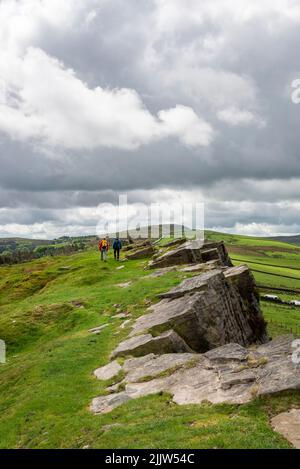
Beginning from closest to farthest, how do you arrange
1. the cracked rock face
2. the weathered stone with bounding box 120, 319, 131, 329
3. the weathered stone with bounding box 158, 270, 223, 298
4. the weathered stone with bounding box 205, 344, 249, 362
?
the cracked rock face < the weathered stone with bounding box 205, 344, 249, 362 < the weathered stone with bounding box 120, 319, 131, 329 < the weathered stone with bounding box 158, 270, 223, 298

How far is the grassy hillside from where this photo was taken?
14.4m

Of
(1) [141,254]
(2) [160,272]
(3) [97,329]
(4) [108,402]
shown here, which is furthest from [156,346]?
(1) [141,254]

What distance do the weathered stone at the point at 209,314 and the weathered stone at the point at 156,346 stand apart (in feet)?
7.30

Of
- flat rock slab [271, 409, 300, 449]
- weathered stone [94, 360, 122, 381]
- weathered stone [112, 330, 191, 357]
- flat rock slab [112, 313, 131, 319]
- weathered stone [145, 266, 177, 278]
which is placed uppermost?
weathered stone [145, 266, 177, 278]

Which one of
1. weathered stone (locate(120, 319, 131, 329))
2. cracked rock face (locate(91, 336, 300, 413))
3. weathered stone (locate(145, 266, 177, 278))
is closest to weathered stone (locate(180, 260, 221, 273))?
weathered stone (locate(145, 266, 177, 278))

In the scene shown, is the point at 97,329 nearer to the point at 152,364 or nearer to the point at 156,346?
the point at 156,346

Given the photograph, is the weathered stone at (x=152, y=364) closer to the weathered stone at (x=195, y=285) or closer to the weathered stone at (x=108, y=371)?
the weathered stone at (x=108, y=371)

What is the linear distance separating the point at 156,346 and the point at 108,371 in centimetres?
406

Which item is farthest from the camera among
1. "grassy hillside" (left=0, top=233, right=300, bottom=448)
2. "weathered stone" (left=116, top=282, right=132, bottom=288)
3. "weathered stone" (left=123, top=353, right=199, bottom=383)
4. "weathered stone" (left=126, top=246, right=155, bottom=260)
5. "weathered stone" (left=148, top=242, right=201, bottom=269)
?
"weathered stone" (left=126, top=246, right=155, bottom=260)

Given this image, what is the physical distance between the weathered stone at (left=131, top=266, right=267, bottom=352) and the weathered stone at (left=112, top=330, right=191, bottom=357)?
87.7 inches

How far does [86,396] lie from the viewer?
22.5 meters

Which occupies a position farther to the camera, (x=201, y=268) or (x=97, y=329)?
(x=201, y=268)

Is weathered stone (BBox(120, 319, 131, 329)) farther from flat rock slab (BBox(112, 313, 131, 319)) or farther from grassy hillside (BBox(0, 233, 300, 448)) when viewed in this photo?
flat rock slab (BBox(112, 313, 131, 319))
